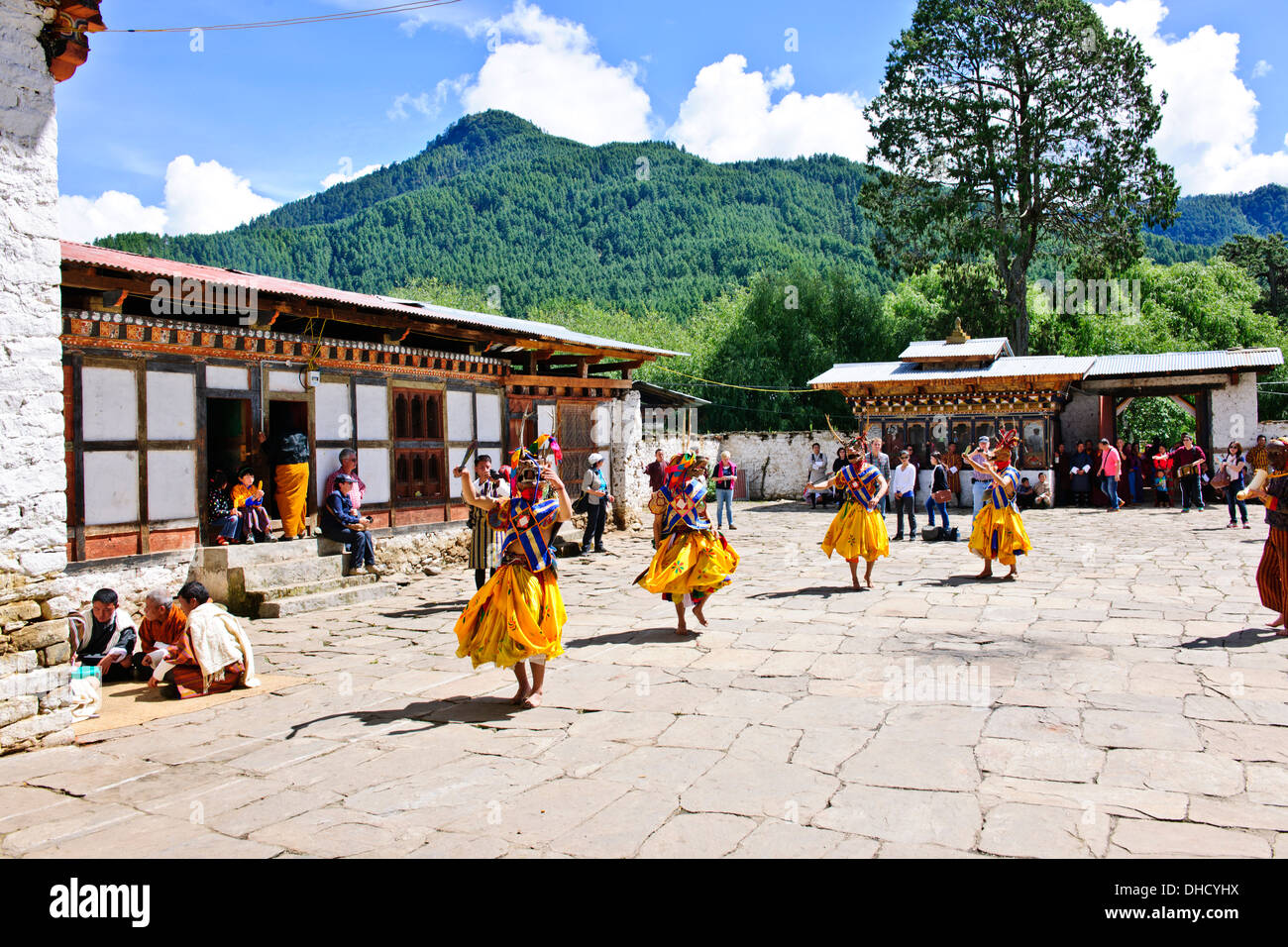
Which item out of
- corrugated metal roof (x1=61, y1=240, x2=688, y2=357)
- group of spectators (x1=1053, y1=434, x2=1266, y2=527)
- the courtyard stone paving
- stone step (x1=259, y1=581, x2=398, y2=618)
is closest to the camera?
the courtyard stone paving

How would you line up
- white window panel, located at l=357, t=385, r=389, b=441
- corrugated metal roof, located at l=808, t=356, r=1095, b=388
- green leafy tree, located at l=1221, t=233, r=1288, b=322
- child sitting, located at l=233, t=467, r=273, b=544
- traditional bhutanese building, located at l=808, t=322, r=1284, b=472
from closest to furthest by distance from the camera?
1. child sitting, located at l=233, t=467, r=273, b=544
2. white window panel, located at l=357, t=385, r=389, b=441
3. traditional bhutanese building, located at l=808, t=322, r=1284, b=472
4. corrugated metal roof, located at l=808, t=356, r=1095, b=388
5. green leafy tree, located at l=1221, t=233, r=1288, b=322

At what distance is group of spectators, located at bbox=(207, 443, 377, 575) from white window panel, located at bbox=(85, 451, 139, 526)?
1111 millimetres

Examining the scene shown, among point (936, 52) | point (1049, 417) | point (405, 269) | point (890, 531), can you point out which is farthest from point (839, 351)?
point (405, 269)

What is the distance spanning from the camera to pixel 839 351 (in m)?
36.4

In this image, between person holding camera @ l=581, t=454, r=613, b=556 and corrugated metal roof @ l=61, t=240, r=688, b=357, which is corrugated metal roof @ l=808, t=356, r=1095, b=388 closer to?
person holding camera @ l=581, t=454, r=613, b=556

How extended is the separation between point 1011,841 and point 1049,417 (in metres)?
21.1

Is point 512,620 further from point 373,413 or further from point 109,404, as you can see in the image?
point 373,413

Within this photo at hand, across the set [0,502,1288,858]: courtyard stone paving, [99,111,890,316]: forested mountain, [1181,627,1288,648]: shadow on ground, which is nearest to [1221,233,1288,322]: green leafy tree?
[99,111,890,316]: forested mountain

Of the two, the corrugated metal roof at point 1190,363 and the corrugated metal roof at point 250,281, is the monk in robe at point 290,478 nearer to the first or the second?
the corrugated metal roof at point 250,281

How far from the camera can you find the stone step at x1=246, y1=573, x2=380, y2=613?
10055mm

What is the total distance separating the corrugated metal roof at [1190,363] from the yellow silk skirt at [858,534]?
1561 cm

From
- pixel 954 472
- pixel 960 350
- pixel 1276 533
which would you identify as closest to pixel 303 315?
pixel 1276 533

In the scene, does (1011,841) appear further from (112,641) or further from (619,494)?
(619,494)

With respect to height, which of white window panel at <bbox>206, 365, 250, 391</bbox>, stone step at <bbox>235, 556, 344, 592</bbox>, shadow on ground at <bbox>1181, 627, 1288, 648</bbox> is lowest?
shadow on ground at <bbox>1181, 627, 1288, 648</bbox>
